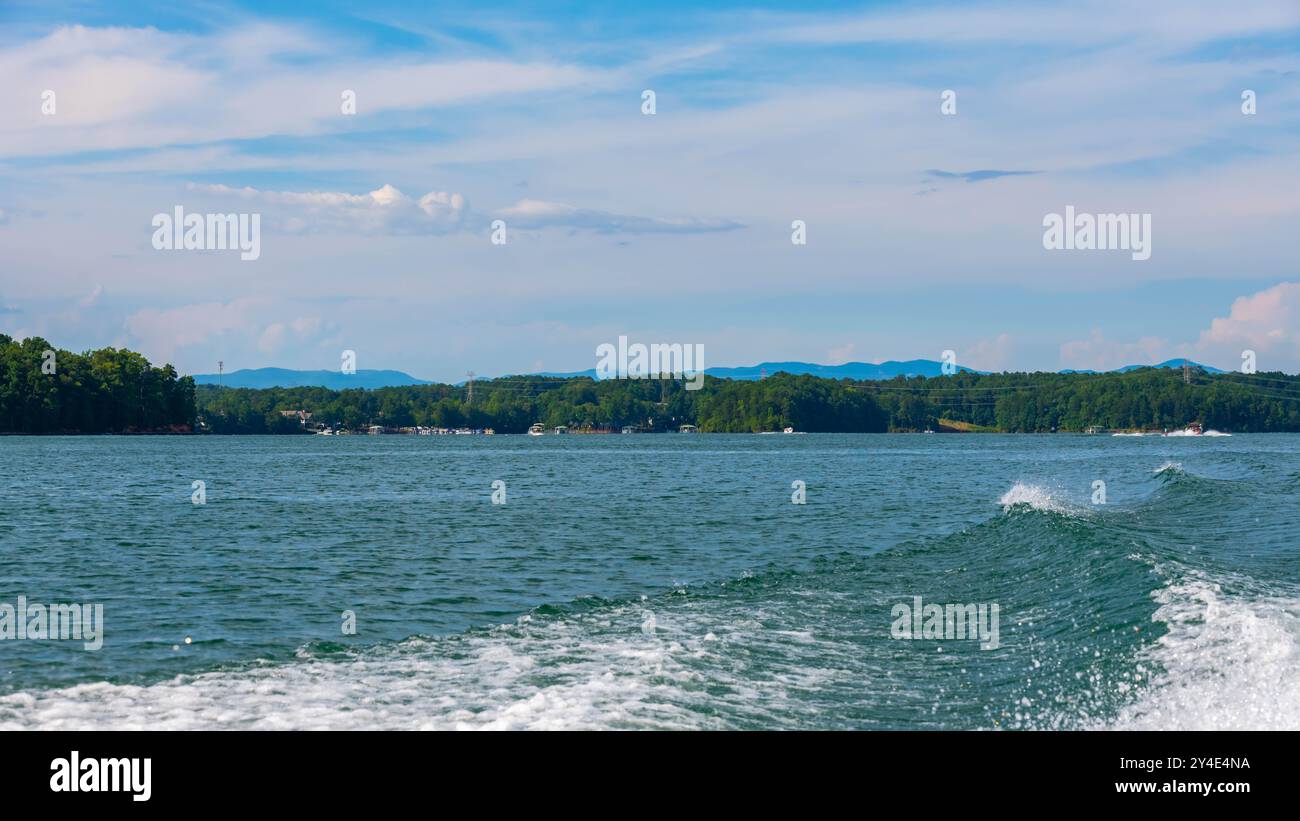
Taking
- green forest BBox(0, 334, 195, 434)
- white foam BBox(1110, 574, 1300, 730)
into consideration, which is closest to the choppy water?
white foam BBox(1110, 574, 1300, 730)

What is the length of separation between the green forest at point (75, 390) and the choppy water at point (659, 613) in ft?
491

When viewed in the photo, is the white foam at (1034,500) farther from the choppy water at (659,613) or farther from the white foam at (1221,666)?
the white foam at (1221,666)

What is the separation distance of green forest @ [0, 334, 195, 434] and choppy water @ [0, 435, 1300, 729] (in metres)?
150

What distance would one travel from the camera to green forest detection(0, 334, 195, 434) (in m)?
176

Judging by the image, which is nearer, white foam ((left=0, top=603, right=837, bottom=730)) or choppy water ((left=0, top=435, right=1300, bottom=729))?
white foam ((left=0, top=603, right=837, bottom=730))

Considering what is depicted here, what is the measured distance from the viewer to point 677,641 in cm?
1775

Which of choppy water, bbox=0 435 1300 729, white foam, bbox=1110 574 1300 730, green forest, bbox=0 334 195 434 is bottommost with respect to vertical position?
choppy water, bbox=0 435 1300 729

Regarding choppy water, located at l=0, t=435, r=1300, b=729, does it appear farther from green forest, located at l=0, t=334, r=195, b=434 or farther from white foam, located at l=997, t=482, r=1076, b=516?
green forest, located at l=0, t=334, r=195, b=434

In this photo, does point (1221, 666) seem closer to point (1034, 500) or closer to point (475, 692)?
point (475, 692)

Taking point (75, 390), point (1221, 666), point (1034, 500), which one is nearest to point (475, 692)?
point (1221, 666)

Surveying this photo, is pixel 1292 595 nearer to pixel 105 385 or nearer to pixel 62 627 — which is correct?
pixel 62 627
